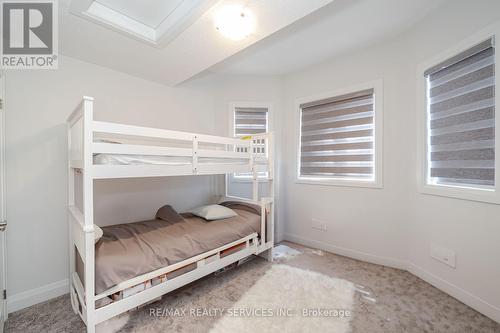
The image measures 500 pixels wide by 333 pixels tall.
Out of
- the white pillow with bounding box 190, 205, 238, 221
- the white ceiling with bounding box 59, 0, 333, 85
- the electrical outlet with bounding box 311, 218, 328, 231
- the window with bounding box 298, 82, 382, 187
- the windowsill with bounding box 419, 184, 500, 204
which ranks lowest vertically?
the electrical outlet with bounding box 311, 218, 328, 231

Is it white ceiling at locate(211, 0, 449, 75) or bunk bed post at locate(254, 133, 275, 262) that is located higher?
white ceiling at locate(211, 0, 449, 75)

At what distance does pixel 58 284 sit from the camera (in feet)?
6.30

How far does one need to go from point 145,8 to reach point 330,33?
1.72 meters

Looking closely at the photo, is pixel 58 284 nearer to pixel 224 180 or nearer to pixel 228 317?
pixel 228 317

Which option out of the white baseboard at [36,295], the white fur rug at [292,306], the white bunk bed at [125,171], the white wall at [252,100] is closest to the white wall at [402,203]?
the white wall at [252,100]

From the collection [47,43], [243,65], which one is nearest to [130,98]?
[47,43]

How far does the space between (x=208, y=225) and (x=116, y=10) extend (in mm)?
1932

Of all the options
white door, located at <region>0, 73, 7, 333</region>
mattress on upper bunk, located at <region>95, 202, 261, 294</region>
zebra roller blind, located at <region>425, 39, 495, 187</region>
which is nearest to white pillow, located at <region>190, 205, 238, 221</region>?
mattress on upper bunk, located at <region>95, 202, 261, 294</region>

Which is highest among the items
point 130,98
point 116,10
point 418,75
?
point 116,10

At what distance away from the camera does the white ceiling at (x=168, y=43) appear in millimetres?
1451

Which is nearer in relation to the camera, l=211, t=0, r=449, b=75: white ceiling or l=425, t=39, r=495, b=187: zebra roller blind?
l=425, t=39, r=495, b=187: zebra roller blind

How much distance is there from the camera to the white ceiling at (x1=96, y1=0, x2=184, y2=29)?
5.21 ft

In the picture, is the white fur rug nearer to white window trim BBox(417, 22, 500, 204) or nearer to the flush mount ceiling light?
white window trim BBox(417, 22, 500, 204)

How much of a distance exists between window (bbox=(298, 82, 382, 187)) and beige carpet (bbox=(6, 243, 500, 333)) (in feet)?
3.57
